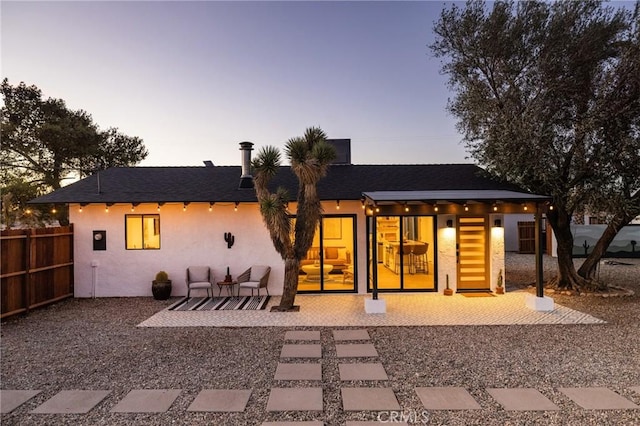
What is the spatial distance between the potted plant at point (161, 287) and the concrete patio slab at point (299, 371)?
229 inches

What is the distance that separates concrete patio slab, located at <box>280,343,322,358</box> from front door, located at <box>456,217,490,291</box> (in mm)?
6038

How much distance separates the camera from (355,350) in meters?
5.64

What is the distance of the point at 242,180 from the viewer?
1066cm

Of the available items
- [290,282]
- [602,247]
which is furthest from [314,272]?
[602,247]

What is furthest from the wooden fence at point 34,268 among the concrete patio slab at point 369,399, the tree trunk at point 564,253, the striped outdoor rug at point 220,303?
the tree trunk at point 564,253

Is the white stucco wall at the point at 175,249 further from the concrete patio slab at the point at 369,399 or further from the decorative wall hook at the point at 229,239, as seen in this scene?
the concrete patio slab at the point at 369,399

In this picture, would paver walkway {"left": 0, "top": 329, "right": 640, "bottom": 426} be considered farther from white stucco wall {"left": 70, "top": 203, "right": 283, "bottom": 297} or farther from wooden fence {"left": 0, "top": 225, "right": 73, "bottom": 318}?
white stucco wall {"left": 70, "top": 203, "right": 283, "bottom": 297}

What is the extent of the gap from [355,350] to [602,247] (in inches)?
357

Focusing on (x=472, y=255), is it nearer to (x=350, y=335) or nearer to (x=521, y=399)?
(x=350, y=335)

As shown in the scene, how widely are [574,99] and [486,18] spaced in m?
3.30

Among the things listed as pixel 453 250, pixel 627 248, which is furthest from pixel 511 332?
pixel 627 248

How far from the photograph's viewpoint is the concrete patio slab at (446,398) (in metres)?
3.83

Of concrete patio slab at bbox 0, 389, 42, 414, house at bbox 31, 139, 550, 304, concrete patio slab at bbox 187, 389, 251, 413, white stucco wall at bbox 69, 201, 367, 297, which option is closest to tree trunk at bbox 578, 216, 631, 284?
house at bbox 31, 139, 550, 304

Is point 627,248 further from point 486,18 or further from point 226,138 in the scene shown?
point 226,138
